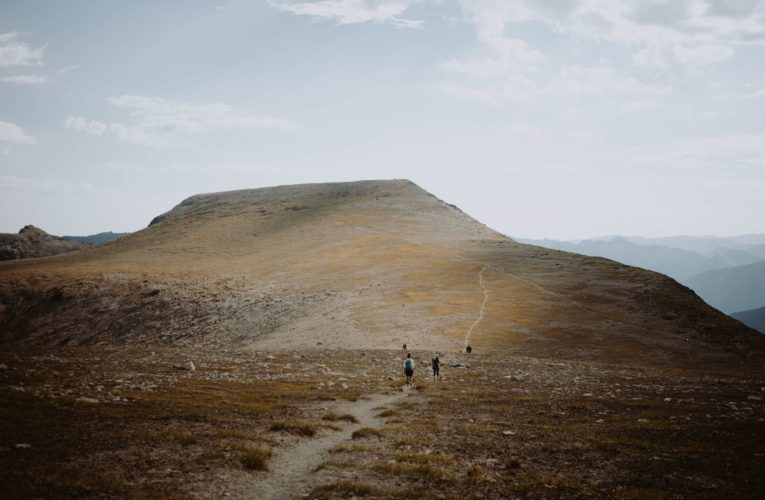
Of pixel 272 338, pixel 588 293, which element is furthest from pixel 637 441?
pixel 588 293

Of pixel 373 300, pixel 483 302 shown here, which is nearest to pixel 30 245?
pixel 373 300

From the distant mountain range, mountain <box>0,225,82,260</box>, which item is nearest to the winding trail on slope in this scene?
the distant mountain range

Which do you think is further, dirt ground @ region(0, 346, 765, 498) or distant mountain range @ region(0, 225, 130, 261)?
distant mountain range @ region(0, 225, 130, 261)

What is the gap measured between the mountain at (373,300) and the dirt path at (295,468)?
32.1 m

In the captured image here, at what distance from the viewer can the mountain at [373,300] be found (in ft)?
173

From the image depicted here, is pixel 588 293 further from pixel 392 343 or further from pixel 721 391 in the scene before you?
pixel 721 391

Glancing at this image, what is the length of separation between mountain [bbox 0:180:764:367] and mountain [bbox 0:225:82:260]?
70.7 metres

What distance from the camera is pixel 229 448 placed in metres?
15.0

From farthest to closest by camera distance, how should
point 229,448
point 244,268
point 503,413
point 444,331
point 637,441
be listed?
point 244,268 < point 444,331 < point 503,413 < point 637,441 < point 229,448

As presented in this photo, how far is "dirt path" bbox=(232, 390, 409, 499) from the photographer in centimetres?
1250

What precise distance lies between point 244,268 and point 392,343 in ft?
177

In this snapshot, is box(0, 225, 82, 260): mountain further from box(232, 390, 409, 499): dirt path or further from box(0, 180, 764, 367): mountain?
box(232, 390, 409, 499): dirt path

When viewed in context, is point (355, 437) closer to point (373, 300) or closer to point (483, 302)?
point (373, 300)

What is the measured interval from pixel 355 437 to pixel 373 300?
48844 millimetres
